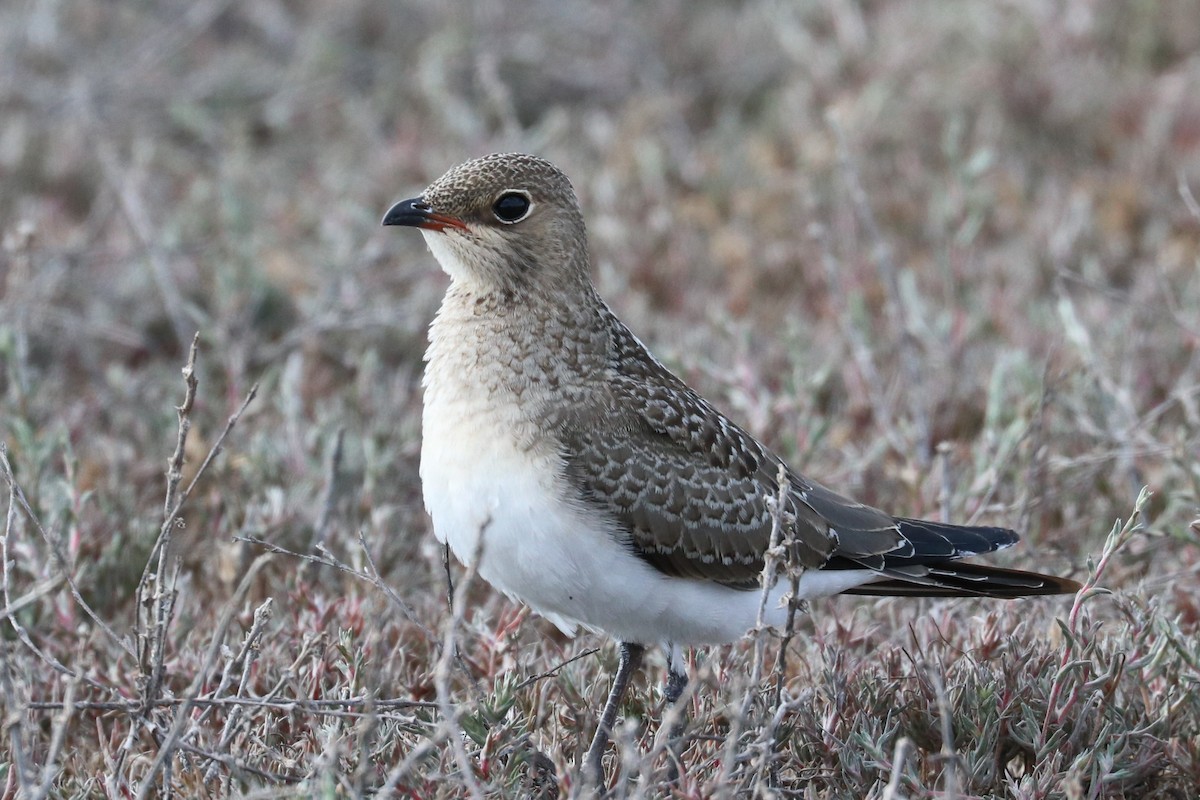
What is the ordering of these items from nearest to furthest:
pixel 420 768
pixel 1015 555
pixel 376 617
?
pixel 420 768 → pixel 376 617 → pixel 1015 555

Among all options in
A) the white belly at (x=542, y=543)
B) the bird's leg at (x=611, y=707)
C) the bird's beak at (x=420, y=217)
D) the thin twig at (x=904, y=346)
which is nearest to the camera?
the bird's leg at (x=611, y=707)

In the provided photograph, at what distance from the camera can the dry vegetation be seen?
3924 mm

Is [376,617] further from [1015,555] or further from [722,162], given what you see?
[722,162]

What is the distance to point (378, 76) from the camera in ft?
33.3

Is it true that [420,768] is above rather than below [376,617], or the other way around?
below

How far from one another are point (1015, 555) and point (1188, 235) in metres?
3.56

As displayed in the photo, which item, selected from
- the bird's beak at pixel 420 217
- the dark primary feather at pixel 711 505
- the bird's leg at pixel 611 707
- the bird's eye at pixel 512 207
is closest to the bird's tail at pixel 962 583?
the dark primary feather at pixel 711 505

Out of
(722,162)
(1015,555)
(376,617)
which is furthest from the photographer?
(722,162)

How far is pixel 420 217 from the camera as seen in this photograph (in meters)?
4.30

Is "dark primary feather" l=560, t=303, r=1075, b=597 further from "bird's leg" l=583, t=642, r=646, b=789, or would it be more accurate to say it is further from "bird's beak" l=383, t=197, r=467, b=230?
"bird's beak" l=383, t=197, r=467, b=230

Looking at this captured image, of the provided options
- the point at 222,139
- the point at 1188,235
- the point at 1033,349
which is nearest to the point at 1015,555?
the point at 1033,349

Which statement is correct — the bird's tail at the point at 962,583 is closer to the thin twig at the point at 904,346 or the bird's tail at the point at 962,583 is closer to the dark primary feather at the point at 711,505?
the dark primary feather at the point at 711,505

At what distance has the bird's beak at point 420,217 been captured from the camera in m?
4.28

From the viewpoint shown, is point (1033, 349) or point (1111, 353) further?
point (1033, 349)
